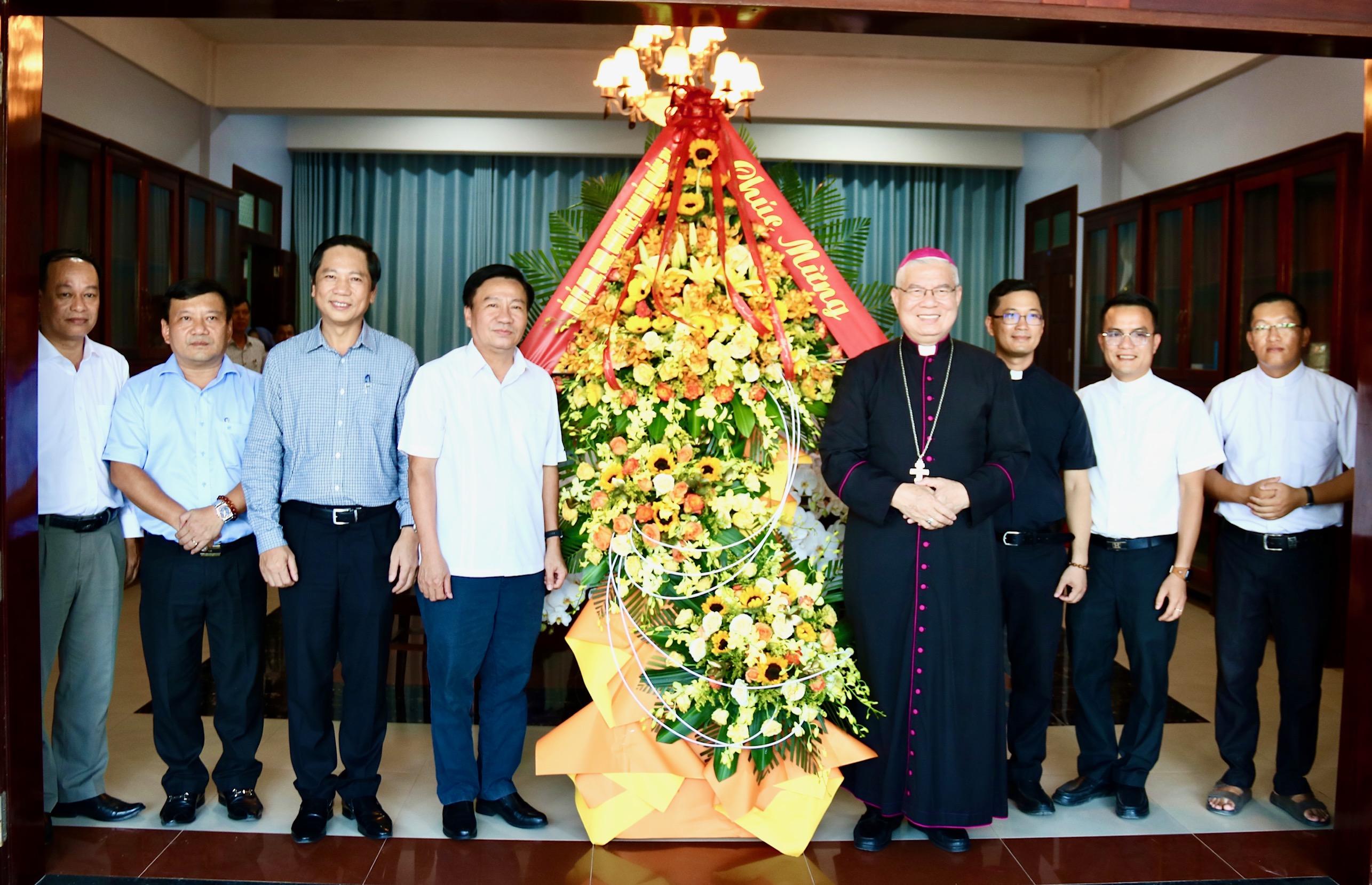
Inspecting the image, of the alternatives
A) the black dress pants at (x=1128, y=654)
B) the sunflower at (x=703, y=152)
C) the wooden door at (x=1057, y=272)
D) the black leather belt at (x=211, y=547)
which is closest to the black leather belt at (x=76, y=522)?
the black leather belt at (x=211, y=547)

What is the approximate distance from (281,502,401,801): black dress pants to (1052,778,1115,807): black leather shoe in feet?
6.60

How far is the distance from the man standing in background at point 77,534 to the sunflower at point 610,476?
132 centimetres

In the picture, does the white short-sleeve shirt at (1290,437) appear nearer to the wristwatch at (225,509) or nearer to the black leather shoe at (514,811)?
the black leather shoe at (514,811)

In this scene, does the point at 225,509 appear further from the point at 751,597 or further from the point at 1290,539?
the point at 1290,539

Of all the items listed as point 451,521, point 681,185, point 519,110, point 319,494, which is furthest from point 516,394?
point 519,110

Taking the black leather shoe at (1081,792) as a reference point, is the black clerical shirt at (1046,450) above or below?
above

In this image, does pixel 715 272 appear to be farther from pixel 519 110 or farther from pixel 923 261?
pixel 519 110

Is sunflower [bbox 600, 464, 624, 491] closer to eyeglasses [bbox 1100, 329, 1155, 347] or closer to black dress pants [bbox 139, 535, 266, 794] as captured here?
black dress pants [bbox 139, 535, 266, 794]

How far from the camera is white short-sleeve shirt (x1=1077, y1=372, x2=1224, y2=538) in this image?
3049 mm

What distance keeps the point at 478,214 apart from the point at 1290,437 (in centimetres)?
731

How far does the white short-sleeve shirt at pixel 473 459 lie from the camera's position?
8.89ft

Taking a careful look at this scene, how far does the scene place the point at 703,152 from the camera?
3.00 m

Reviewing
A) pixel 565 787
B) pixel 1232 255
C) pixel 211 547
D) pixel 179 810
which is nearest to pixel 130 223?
pixel 211 547

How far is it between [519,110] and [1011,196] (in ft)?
14.7
